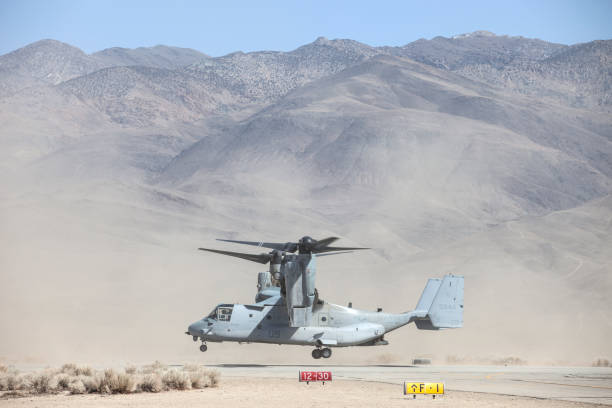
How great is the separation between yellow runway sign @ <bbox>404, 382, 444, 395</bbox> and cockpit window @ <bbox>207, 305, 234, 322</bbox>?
47.1 ft

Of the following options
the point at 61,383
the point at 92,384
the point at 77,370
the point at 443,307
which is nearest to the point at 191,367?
the point at 77,370

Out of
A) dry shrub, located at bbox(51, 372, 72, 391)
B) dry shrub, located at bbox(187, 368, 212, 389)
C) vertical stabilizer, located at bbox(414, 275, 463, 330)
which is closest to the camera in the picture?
dry shrub, located at bbox(51, 372, 72, 391)

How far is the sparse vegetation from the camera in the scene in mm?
24156

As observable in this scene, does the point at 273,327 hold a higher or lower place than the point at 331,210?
lower

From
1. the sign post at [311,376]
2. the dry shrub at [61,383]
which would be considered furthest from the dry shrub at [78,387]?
the sign post at [311,376]

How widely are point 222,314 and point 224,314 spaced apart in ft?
0.27

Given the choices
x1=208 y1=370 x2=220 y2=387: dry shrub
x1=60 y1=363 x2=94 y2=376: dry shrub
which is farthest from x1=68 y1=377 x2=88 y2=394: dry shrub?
x1=208 y1=370 x2=220 y2=387: dry shrub

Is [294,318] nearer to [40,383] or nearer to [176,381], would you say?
[176,381]

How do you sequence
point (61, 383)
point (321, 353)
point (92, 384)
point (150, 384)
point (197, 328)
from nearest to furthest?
point (92, 384) → point (150, 384) → point (61, 383) → point (197, 328) → point (321, 353)

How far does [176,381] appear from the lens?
25.0 m

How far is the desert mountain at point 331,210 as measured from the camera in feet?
209

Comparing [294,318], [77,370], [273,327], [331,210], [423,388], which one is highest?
[331,210]

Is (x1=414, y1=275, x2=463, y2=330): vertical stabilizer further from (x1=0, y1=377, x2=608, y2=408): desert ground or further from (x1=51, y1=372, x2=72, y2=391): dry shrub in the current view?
(x1=51, y1=372, x2=72, y2=391): dry shrub

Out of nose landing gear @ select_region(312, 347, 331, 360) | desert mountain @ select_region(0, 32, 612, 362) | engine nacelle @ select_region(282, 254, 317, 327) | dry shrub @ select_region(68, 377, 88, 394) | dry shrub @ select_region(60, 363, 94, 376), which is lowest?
dry shrub @ select_region(68, 377, 88, 394)
